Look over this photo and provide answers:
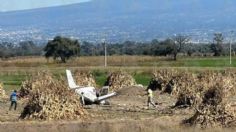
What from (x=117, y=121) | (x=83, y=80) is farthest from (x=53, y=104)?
(x=83, y=80)

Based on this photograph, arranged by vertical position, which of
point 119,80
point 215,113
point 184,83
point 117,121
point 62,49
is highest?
point 62,49

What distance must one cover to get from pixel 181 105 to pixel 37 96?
8.72 meters

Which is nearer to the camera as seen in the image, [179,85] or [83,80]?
[179,85]

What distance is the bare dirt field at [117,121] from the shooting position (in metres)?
30.7

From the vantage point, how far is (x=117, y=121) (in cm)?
3278

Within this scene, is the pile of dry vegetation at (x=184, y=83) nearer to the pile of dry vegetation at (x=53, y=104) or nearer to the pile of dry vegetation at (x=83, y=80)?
the pile of dry vegetation at (x=83, y=80)

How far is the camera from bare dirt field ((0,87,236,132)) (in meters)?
30.7

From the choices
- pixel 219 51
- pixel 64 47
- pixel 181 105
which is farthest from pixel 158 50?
pixel 181 105

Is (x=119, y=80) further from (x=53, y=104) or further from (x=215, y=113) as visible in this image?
(x=215, y=113)

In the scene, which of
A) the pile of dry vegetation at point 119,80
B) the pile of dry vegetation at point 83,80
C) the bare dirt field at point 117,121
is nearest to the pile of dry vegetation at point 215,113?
the bare dirt field at point 117,121

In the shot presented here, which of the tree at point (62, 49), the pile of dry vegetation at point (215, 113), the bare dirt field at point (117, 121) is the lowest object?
the bare dirt field at point (117, 121)

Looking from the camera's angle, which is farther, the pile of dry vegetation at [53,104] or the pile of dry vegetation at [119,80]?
the pile of dry vegetation at [119,80]

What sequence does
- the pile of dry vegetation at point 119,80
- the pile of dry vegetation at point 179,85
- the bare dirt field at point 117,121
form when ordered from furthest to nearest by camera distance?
the pile of dry vegetation at point 119,80
the pile of dry vegetation at point 179,85
the bare dirt field at point 117,121

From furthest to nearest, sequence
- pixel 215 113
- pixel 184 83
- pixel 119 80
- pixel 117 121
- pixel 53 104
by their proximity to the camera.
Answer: pixel 119 80, pixel 184 83, pixel 53 104, pixel 117 121, pixel 215 113
